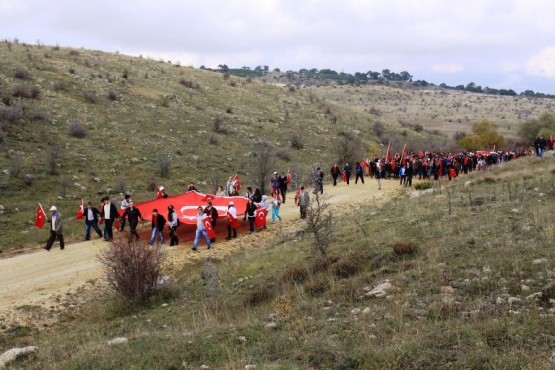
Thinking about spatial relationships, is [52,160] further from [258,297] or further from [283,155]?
[258,297]

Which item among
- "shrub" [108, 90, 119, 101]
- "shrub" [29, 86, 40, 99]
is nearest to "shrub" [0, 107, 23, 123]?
"shrub" [29, 86, 40, 99]

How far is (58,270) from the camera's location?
1659cm

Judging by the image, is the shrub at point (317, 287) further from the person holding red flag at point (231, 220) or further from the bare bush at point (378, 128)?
the bare bush at point (378, 128)

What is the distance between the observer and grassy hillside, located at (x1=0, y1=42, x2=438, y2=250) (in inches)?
1071

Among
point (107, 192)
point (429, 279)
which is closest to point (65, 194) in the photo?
point (107, 192)

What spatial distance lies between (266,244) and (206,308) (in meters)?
7.58

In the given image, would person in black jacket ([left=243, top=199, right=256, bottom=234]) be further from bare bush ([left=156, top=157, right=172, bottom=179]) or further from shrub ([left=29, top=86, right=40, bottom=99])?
shrub ([left=29, top=86, right=40, bottom=99])

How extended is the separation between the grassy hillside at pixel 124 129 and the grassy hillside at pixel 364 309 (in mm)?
11194

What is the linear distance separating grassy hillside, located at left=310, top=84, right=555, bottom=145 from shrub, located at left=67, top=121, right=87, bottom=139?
72.0 m

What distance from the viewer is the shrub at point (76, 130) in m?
34.1

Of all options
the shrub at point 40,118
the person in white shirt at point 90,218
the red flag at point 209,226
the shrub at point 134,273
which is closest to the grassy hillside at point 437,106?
the shrub at point 40,118

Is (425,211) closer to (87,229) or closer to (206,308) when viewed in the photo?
(206,308)

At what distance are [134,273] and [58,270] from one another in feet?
15.6

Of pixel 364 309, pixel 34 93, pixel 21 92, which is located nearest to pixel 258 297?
pixel 364 309
